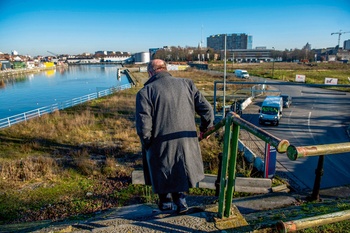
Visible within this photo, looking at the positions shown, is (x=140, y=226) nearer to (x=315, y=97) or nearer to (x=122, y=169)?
(x=122, y=169)

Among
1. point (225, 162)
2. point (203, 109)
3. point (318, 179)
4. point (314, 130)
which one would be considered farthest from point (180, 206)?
point (314, 130)

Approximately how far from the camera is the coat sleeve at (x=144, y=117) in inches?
91.9

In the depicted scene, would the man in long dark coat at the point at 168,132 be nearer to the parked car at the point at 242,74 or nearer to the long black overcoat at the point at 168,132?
the long black overcoat at the point at 168,132

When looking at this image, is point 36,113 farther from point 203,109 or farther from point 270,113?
point 203,109

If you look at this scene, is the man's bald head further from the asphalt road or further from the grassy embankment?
the asphalt road

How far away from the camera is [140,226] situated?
7.84 ft

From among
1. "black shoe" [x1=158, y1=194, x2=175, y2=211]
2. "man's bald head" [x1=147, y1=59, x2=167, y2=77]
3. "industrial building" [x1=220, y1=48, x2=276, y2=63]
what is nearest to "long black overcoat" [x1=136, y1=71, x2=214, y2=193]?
"man's bald head" [x1=147, y1=59, x2=167, y2=77]

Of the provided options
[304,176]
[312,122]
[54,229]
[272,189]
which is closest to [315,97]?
[312,122]

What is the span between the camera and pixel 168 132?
240 centimetres

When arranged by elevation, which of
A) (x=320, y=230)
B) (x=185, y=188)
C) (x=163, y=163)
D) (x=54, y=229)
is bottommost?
(x=320, y=230)

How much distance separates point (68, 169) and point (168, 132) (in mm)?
6972

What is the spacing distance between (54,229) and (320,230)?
297 cm

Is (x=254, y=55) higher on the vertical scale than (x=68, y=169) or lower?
higher

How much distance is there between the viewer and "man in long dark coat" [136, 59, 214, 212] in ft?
7.80
